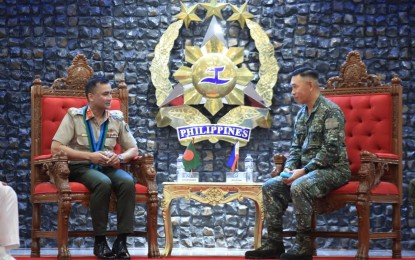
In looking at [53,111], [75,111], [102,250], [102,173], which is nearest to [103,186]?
[102,173]

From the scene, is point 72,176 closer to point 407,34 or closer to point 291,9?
point 291,9

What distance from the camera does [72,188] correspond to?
19.7 ft

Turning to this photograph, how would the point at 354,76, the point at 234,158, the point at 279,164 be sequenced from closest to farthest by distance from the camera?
the point at 279,164
the point at 354,76
the point at 234,158

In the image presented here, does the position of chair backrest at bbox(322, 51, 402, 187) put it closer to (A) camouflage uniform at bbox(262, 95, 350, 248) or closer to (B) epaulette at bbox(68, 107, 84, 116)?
(A) camouflage uniform at bbox(262, 95, 350, 248)

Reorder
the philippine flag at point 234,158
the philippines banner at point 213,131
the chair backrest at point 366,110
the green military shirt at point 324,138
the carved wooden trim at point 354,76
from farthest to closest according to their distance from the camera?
the philippines banner at point 213,131 → the philippine flag at point 234,158 → the carved wooden trim at point 354,76 → the chair backrest at point 366,110 → the green military shirt at point 324,138

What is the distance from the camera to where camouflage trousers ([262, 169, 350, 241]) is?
5812 mm

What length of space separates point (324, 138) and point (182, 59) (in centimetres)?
230

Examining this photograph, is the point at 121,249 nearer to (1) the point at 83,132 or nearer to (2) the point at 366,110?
(1) the point at 83,132

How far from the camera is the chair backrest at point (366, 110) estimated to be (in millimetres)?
6578

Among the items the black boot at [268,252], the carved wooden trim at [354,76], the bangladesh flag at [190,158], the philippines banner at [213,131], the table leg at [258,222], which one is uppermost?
the carved wooden trim at [354,76]

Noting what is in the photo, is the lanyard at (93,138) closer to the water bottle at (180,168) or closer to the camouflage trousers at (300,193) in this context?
the water bottle at (180,168)

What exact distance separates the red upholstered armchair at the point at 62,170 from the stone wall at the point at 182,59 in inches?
37.3

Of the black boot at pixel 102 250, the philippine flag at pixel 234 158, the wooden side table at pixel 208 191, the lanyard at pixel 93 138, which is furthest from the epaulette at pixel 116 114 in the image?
the philippine flag at pixel 234 158

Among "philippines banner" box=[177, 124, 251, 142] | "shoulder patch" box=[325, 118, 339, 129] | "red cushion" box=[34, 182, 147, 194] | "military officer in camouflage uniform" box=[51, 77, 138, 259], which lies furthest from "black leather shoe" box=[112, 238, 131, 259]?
"philippines banner" box=[177, 124, 251, 142]
